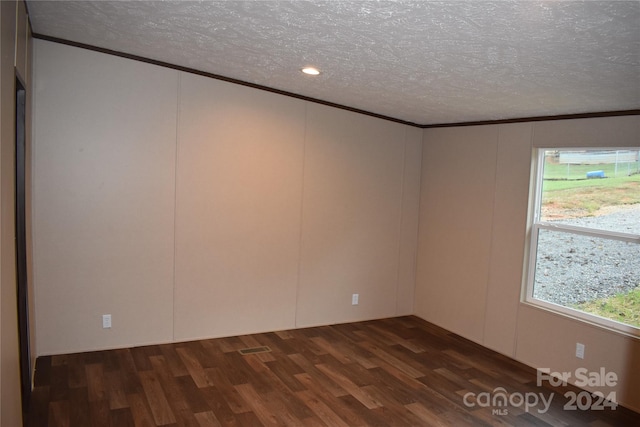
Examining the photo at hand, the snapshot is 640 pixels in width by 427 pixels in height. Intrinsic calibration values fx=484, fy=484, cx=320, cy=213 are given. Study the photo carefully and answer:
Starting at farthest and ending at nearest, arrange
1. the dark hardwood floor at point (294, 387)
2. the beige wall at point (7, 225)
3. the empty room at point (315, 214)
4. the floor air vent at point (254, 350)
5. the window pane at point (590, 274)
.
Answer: the floor air vent at point (254, 350) → the window pane at point (590, 274) → the dark hardwood floor at point (294, 387) → the empty room at point (315, 214) → the beige wall at point (7, 225)

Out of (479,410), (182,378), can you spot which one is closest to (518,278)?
(479,410)

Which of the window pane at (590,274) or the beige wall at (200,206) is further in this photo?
the beige wall at (200,206)

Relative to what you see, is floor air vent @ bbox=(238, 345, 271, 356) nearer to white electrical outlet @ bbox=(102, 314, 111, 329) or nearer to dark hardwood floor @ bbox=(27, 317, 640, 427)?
dark hardwood floor @ bbox=(27, 317, 640, 427)

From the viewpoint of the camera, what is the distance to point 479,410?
357 centimetres

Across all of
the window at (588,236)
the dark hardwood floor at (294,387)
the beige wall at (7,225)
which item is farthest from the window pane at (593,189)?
the beige wall at (7,225)

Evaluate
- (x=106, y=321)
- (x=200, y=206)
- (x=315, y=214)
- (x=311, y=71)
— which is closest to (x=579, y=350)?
(x=315, y=214)

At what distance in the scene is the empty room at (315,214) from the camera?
298 centimetres

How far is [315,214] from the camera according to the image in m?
5.18

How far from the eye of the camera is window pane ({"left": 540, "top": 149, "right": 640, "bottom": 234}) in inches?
149

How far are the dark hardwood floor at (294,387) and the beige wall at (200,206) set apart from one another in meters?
0.40

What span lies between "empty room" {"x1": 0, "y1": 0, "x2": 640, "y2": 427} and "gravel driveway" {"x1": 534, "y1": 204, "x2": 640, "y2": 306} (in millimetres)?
18

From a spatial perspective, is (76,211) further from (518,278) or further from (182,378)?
(518,278)

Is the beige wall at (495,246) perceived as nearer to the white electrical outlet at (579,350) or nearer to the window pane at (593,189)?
the white electrical outlet at (579,350)

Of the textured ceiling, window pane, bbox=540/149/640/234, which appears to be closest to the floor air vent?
the textured ceiling
